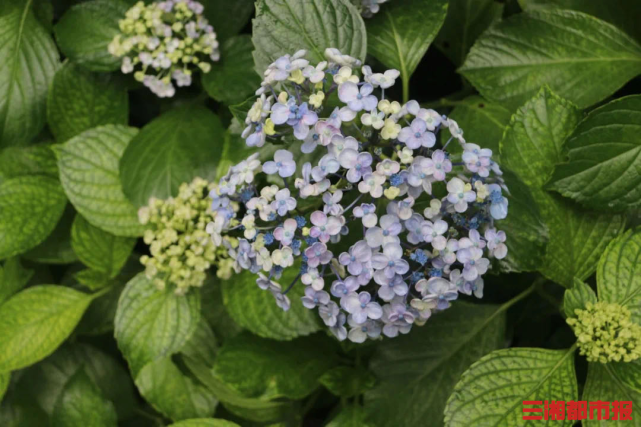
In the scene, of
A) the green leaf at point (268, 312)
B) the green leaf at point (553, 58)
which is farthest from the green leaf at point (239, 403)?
the green leaf at point (553, 58)

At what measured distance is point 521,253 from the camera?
1.04m

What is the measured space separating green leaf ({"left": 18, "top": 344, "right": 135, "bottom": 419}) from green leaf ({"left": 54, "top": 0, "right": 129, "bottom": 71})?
27.7 inches

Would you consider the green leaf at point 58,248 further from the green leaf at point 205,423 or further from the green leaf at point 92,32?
the green leaf at point 205,423

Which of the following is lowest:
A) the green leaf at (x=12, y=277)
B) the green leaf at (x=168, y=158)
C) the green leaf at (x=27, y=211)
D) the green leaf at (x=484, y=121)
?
the green leaf at (x=12, y=277)

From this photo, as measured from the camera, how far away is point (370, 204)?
2.92ft

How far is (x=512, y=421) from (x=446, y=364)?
22 cm

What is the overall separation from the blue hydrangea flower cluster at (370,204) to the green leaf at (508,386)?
164 mm

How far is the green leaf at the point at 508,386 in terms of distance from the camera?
1.03 metres

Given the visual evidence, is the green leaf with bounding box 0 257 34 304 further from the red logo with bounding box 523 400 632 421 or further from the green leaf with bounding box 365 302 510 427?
the red logo with bounding box 523 400 632 421

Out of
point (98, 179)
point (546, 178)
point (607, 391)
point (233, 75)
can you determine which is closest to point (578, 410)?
point (607, 391)

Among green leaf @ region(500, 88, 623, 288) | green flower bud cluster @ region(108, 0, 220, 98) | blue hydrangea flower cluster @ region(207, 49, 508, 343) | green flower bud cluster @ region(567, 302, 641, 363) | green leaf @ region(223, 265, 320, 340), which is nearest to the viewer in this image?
blue hydrangea flower cluster @ region(207, 49, 508, 343)

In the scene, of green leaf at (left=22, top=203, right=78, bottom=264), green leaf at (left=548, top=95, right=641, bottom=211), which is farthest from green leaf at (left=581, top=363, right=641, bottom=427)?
green leaf at (left=22, top=203, right=78, bottom=264)

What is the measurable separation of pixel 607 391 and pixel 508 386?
7.7 inches

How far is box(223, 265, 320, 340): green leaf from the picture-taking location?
1212mm
